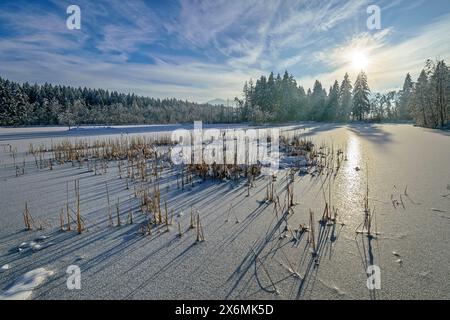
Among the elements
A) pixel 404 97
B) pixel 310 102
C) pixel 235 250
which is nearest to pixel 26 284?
pixel 235 250

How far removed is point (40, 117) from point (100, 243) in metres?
58.3

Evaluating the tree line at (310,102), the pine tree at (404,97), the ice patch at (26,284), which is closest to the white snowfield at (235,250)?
the ice patch at (26,284)

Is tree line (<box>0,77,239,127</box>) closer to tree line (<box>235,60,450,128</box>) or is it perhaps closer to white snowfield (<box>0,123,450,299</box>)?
tree line (<box>235,60,450,128</box>)

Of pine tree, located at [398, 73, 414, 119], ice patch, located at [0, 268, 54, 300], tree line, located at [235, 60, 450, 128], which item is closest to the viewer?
ice patch, located at [0, 268, 54, 300]

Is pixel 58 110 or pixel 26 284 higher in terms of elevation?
pixel 58 110

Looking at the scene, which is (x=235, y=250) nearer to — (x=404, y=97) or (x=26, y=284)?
(x=26, y=284)

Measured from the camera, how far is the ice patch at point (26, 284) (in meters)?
1.63

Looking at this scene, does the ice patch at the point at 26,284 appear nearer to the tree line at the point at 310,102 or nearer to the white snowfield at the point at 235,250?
the white snowfield at the point at 235,250

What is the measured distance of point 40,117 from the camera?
46.7m

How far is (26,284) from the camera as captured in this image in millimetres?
1752

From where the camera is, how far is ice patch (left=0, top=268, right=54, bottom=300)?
1.63 m

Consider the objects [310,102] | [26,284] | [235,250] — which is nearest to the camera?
[26,284]

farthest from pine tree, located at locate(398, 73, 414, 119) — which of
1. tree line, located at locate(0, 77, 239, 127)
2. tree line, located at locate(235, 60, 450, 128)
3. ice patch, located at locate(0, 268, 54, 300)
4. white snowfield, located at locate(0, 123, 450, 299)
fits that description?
ice patch, located at locate(0, 268, 54, 300)
